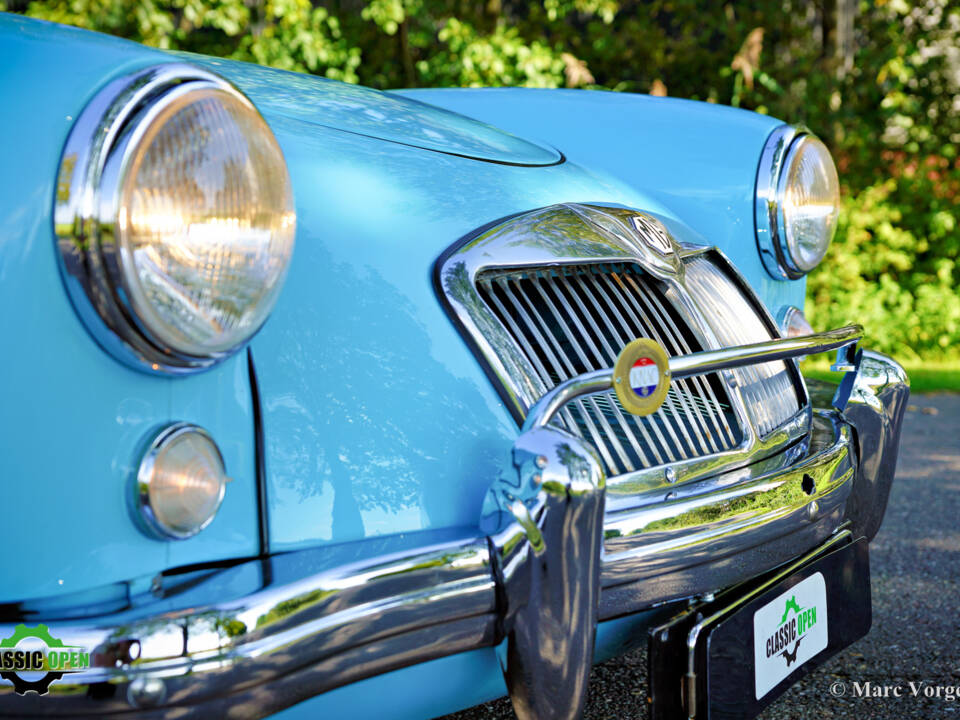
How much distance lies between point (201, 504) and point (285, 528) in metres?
0.11

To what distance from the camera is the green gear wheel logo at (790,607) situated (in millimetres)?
1532

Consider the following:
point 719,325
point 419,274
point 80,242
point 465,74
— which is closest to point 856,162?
point 465,74

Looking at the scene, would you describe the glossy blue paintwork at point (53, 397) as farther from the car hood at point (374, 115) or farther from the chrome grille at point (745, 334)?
the chrome grille at point (745, 334)

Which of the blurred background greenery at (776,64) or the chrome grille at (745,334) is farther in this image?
the blurred background greenery at (776,64)

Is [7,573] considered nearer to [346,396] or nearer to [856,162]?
[346,396]

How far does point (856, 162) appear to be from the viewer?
312 inches

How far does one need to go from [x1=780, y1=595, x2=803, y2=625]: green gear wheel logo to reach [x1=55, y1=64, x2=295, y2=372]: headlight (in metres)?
0.93

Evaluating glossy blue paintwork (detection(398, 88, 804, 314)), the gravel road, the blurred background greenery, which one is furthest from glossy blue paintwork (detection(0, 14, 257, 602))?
the blurred background greenery

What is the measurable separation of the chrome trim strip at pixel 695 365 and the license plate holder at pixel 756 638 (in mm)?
343

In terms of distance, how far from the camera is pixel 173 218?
105 cm

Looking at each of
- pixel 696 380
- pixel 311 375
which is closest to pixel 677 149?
pixel 696 380

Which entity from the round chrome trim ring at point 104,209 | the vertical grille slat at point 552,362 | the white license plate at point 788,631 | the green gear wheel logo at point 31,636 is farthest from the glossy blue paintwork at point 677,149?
the green gear wheel logo at point 31,636

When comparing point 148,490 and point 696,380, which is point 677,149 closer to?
point 696,380

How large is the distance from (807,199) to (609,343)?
832 millimetres
